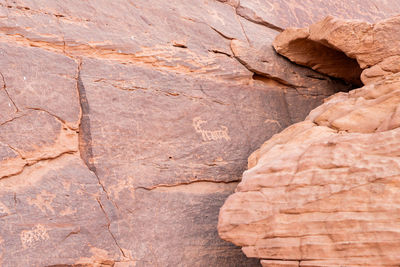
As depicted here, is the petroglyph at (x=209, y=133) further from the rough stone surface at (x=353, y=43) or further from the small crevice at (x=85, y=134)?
the rough stone surface at (x=353, y=43)

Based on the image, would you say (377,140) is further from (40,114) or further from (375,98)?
(40,114)

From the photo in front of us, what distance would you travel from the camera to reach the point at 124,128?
11.0 feet

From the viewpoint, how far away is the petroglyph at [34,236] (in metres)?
2.80

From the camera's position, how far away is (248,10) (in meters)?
4.70

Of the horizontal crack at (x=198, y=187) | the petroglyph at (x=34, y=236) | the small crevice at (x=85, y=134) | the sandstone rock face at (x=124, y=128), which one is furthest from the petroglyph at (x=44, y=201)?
the horizontal crack at (x=198, y=187)

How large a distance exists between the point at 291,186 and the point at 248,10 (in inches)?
102

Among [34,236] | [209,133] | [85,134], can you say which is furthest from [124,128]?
[34,236]

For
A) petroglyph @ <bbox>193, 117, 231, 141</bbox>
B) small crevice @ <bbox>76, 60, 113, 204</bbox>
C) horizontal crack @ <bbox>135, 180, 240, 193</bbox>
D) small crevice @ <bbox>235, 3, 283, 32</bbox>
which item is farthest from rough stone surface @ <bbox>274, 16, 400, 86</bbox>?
small crevice @ <bbox>76, 60, 113, 204</bbox>

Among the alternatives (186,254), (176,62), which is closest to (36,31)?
(176,62)

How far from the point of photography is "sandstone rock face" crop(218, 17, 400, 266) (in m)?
2.37

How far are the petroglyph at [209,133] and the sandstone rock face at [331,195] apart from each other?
2.30 ft

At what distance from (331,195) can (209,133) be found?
141cm

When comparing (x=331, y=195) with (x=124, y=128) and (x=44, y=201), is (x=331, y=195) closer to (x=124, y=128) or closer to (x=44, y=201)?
(x=124, y=128)

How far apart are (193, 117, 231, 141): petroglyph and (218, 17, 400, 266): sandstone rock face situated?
2.30 ft
